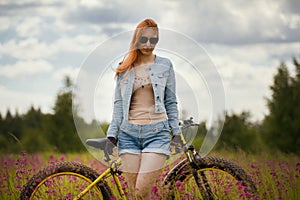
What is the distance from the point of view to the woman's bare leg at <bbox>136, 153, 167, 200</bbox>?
4316mm

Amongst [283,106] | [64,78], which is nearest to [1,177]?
[283,106]

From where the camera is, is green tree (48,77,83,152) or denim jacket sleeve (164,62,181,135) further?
green tree (48,77,83,152)

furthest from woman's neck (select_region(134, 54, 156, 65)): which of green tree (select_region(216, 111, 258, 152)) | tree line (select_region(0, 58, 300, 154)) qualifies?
green tree (select_region(216, 111, 258, 152))

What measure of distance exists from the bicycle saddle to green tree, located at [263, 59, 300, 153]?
18642mm

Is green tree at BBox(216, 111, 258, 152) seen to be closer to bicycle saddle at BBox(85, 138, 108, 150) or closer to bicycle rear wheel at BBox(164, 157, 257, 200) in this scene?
bicycle rear wheel at BBox(164, 157, 257, 200)

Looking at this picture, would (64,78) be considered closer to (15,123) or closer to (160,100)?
(15,123)

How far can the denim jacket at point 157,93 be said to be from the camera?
14.3ft

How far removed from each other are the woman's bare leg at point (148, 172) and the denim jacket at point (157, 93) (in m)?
0.29

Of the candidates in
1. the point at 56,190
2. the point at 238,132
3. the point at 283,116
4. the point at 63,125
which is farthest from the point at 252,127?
the point at 56,190

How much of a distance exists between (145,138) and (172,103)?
403 mm

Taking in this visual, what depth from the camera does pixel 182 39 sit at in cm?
447

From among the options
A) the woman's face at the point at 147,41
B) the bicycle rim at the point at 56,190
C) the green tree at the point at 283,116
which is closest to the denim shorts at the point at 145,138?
the bicycle rim at the point at 56,190

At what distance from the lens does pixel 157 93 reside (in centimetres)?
435


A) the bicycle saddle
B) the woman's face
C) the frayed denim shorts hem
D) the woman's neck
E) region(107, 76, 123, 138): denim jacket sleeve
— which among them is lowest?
the frayed denim shorts hem
